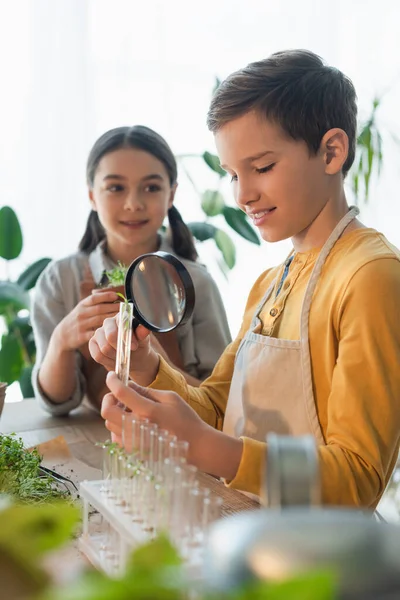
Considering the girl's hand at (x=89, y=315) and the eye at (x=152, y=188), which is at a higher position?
the eye at (x=152, y=188)

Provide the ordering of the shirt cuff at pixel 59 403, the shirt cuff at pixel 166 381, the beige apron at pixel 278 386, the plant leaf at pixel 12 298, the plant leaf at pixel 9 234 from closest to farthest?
the beige apron at pixel 278 386 → the shirt cuff at pixel 166 381 → the shirt cuff at pixel 59 403 → the plant leaf at pixel 12 298 → the plant leaf at pixel 9 234

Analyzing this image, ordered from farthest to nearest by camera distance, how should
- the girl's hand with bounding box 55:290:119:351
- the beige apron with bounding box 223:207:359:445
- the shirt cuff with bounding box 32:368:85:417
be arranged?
the shirt cuff with bounding box 32:368:85:417 < the girl's hand with bounding box 55:290:119:351 < the beige apron with bounding box 223:207:359:445

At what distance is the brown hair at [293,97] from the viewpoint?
1202mm

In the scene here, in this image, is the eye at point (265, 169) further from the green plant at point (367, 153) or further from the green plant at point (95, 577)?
the green plant at point (367, 153)

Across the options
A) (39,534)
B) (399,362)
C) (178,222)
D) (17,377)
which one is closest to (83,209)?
(17,377)

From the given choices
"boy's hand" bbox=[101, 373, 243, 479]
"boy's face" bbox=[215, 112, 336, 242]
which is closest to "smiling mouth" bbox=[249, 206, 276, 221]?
"boy's face" bbox=[215, 112, 336, 242]

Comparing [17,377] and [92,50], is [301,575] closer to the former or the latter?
[17,377]

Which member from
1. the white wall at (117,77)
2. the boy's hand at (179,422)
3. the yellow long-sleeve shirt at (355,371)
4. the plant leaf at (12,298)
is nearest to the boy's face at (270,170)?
the yellow long-sleeve shirt at (355,371)

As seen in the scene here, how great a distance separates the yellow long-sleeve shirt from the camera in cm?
101

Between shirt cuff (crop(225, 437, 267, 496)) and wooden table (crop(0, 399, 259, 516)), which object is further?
wooden table (crop(0, 399, 259, 516))

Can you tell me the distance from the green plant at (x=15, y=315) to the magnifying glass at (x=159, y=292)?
163 centimetres

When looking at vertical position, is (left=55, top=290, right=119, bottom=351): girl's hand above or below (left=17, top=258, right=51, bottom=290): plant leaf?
above

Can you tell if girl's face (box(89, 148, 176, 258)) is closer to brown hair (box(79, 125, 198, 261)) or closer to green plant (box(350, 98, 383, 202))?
brown hair (box(79, 125, 198, 261))

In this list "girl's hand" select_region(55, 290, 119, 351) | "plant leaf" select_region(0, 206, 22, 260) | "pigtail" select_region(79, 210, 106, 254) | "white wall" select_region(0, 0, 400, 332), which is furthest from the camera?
"white wall" select_region(0, 0, 400, 332)
